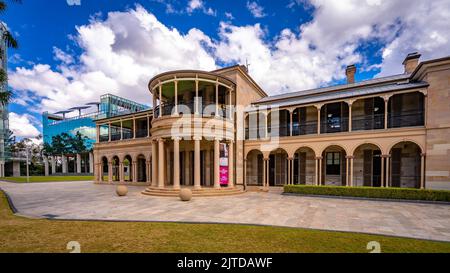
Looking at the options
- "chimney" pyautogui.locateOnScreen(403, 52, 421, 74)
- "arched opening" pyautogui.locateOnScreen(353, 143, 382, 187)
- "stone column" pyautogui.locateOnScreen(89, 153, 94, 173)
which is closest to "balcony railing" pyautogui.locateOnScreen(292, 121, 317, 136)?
"arched opening" pyautogui.locateOnScreen(353, 143, 382, 187)

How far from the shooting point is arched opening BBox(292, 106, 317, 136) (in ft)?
62.2

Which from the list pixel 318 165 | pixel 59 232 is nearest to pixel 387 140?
pixel 318 165

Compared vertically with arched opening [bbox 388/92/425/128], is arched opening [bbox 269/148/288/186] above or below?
below

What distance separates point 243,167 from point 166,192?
784cm

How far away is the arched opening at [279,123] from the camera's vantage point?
19578 millimetres

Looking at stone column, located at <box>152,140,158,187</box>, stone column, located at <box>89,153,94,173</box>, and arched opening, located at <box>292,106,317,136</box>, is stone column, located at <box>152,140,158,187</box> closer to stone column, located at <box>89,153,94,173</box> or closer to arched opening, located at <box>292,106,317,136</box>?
arched opening, located at <box>292,106,317,136</box>

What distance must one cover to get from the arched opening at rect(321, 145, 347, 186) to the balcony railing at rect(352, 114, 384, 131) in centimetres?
232

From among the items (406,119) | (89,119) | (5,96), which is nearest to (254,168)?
(406,119)

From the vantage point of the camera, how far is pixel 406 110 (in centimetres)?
1580

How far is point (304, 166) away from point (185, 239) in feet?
52.1

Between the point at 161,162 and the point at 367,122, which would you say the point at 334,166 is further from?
the point at 161,162

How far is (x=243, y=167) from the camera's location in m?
20.1

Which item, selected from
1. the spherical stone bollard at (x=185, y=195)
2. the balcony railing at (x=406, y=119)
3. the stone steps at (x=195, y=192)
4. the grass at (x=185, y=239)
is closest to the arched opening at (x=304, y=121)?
the balcony railing at (x=406, y=119)
